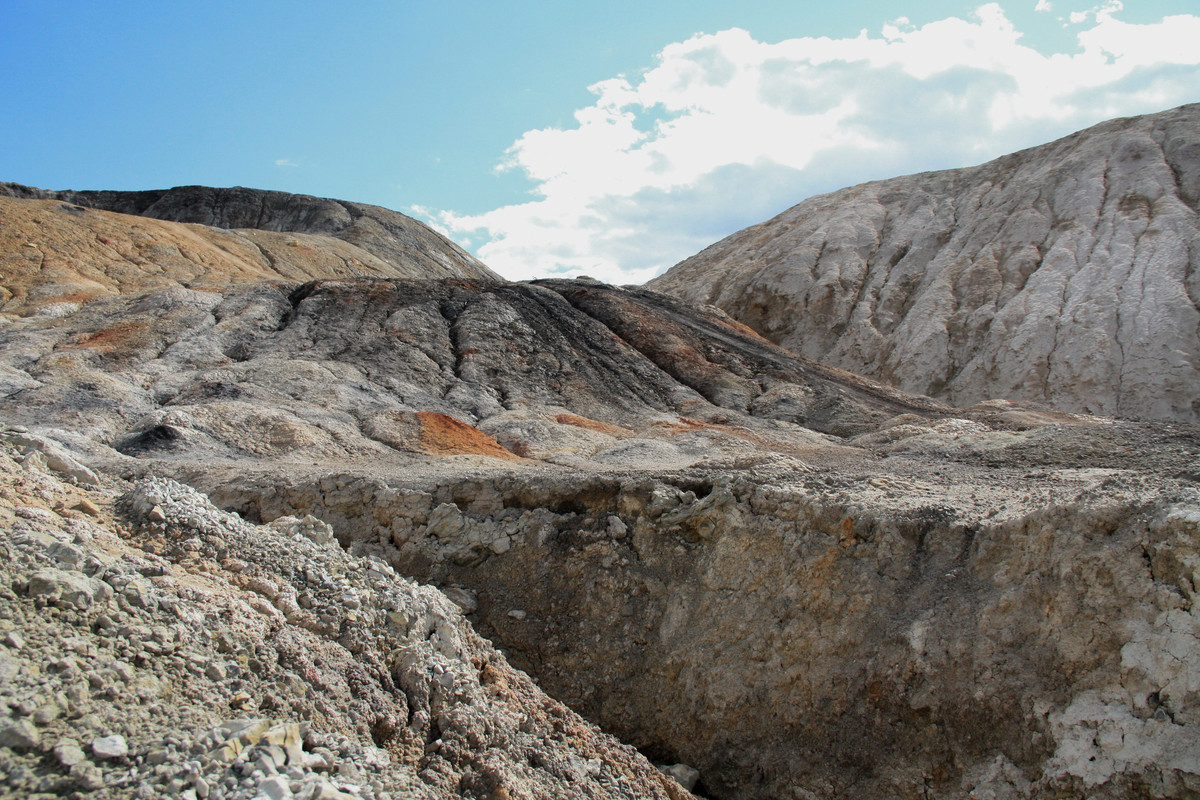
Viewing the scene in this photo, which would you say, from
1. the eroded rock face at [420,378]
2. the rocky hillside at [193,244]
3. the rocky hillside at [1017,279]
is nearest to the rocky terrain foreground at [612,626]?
the eroded rock face at [420,378]

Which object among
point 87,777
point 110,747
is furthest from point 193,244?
point 87,777

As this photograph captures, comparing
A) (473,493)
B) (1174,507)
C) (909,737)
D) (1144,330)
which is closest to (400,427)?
(473,493)

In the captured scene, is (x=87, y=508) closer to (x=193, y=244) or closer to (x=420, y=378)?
(x=420, y=378)

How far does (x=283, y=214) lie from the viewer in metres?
62.0

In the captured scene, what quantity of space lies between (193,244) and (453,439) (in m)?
28.7

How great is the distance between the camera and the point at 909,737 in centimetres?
701

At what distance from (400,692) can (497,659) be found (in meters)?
1.61

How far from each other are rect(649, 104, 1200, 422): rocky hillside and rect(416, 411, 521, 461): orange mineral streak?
22.5 m

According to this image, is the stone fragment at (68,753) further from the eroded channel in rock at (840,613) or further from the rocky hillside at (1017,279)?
the rocky hillside at (1017,279)

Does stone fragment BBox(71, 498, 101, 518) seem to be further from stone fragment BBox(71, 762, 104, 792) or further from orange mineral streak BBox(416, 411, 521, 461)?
orange mineral streak BBox(416, 411, 521, 461)

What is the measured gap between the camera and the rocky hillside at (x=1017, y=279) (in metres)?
29.5

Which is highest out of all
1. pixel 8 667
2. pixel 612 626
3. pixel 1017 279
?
pixel 1017 279

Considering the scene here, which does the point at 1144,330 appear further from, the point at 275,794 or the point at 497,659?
the point at 275,794

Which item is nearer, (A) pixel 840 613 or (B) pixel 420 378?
(A) pixel 840 613
